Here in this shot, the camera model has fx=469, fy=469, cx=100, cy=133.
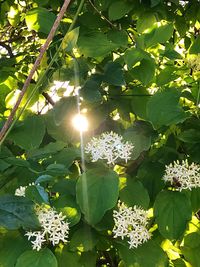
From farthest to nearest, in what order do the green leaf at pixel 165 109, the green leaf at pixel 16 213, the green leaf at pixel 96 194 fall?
1. the green leaf at pixel 165 109
2. the green leaf at pixel 96 194
3. the green leaf at pixel 16 213

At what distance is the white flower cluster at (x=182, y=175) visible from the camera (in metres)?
0.86

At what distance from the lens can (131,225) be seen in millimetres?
801

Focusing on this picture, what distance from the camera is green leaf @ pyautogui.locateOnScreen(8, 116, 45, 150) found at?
85 centimetres

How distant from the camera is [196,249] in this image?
0.93 meters

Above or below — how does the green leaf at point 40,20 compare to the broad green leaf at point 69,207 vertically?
above

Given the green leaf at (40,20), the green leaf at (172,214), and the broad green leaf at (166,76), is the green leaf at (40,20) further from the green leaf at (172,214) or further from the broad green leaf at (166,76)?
the green leaf at (172,214)

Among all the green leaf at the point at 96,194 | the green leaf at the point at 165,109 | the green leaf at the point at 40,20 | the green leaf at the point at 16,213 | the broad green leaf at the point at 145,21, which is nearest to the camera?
the green leaf at the point at 16,213

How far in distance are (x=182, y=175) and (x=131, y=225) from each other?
136 millimetres

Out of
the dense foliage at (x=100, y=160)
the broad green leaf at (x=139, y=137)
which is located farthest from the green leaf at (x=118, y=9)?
the broad green leaf at (x=139, y=137)

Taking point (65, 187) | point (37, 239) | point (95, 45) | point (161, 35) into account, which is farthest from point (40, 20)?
point (37, 239)

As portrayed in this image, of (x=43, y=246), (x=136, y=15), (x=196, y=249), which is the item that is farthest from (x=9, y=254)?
(x=136, y=15)

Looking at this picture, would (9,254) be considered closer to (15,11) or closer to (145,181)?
(145,181)

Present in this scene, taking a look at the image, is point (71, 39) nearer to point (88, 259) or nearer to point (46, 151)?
point (46, 151)

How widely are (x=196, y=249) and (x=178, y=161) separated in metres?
0.19
